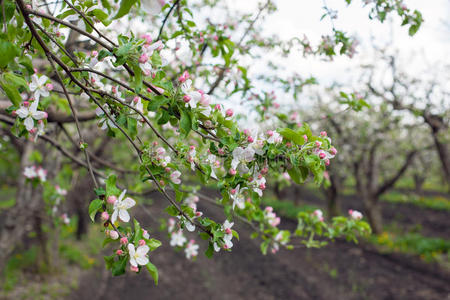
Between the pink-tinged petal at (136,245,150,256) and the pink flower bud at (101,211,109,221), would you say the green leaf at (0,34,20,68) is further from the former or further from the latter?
the pink-tinged petal at (136,245,150,256)

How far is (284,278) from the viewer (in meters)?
6.46

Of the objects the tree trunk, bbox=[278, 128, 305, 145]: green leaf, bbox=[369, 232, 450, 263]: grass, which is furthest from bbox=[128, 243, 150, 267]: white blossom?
the tree trunk

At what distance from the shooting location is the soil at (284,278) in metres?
5.77

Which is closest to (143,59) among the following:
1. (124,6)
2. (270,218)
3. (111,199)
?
(124,6)

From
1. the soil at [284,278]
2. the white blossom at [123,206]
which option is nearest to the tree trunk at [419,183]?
the soil at [284,278]

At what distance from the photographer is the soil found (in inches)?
227

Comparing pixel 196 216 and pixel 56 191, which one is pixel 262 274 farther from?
pixel 196 216

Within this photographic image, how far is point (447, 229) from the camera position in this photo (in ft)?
33.2

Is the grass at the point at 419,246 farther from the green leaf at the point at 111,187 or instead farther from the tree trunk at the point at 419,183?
the tree trunk at the point at 419,183

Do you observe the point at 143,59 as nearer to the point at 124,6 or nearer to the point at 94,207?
the point at 124,6

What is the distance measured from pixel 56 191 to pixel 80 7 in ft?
8.76

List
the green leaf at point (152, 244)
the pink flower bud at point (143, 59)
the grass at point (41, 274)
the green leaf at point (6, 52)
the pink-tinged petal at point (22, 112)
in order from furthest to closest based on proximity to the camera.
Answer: the grass at point (41, 274)
the pink-tinged petal at point (22, 112)
the green leaf at point (152, 244)
the pink flower bud at point (143, 59)
the green leaf at point (6, 52)

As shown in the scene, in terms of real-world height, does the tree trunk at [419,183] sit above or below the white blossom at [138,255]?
above

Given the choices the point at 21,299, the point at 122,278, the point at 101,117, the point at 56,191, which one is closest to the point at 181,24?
the point at 101,117
